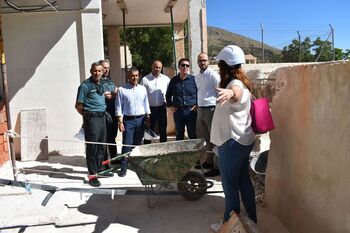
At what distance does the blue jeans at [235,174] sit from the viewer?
10.6 ft

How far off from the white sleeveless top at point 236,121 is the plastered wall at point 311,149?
1.65 ft

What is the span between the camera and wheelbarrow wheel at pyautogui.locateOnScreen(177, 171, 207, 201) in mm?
4574

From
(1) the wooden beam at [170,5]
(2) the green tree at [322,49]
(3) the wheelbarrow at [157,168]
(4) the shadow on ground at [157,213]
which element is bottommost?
(4) the shadow on ground at [157,213]

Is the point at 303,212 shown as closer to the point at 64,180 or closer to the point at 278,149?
the point at 278,149

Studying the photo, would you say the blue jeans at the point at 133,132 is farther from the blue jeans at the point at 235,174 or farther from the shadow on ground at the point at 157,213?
the blue jeans at the point at 235,174

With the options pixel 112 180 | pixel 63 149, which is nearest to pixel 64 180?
pixel 112 180

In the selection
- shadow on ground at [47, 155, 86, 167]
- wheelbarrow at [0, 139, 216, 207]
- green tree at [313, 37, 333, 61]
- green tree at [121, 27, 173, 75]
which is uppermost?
green tree at [121, 27, 173, 75]

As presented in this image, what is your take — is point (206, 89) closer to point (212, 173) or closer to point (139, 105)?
point (139, 105)

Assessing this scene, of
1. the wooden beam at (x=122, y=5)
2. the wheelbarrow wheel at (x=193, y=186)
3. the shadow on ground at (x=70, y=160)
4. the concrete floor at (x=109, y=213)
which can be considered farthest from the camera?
the wooden beam at (x=122, y=5)

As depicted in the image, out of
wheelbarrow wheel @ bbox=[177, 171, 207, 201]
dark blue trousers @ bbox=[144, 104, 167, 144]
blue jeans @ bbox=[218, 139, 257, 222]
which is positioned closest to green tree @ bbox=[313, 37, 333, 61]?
dark blue trousers @ bbox=[144, 104, 167, 144]

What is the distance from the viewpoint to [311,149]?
312 cm

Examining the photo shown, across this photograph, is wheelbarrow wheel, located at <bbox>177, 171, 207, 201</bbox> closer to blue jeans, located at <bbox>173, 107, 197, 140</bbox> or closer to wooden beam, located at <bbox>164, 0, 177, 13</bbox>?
blue jeans, located at <bbox>173, 107, 197, 140</bbox>

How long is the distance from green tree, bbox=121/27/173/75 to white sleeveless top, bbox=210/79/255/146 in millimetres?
23768

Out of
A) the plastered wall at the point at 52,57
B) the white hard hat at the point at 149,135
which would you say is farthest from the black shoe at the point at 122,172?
the plastered wall at the point at 52,57
